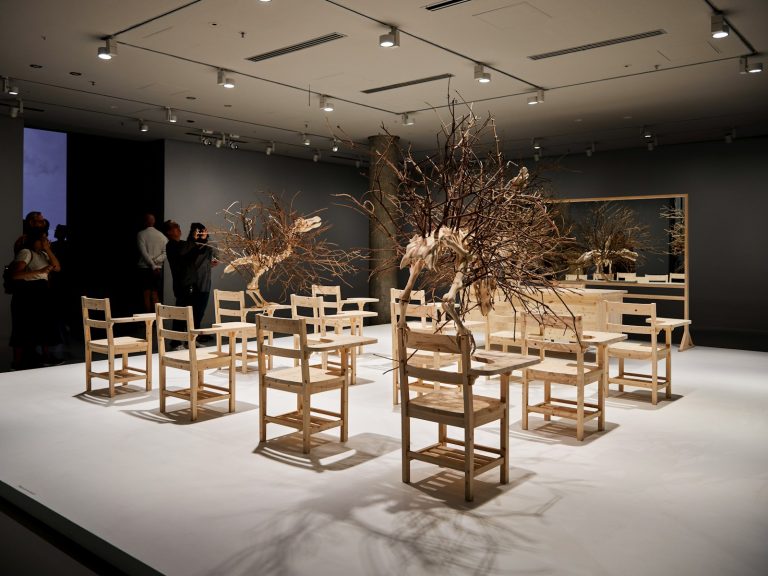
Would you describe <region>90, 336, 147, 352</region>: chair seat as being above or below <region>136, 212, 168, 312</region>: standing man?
below

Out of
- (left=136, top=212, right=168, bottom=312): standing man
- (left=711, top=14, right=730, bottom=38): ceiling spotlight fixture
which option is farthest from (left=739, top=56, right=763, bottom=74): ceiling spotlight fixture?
(left=136, top=212, right=168, bottom=312): standing man

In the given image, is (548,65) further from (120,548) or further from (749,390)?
(120,548)

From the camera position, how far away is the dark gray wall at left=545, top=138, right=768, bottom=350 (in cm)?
1051

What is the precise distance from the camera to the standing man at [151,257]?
35.1ft

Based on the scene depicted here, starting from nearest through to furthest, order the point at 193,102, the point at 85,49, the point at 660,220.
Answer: the point at 85,49
the point at 193,102
the point at 660,220

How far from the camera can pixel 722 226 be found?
1079cm

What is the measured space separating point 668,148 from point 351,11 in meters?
7.70

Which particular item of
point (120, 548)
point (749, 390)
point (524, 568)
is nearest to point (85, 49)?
point (120, 548)

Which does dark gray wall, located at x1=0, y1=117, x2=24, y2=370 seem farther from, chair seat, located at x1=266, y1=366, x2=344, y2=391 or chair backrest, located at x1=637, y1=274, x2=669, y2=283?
chair backrest, located at x1=637, y1=274, x2=669, y2=283

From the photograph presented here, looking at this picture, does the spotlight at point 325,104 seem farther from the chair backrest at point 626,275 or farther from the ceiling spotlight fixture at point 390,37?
the chair backrest at point 626,275

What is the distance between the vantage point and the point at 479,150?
12.5 metres

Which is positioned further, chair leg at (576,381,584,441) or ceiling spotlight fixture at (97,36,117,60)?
ceiling spotlight fixture at (97,36,117,60)

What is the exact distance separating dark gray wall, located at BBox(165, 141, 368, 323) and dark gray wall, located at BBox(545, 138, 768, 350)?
230 inches

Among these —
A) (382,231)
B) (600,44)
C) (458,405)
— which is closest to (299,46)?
(600,44)
